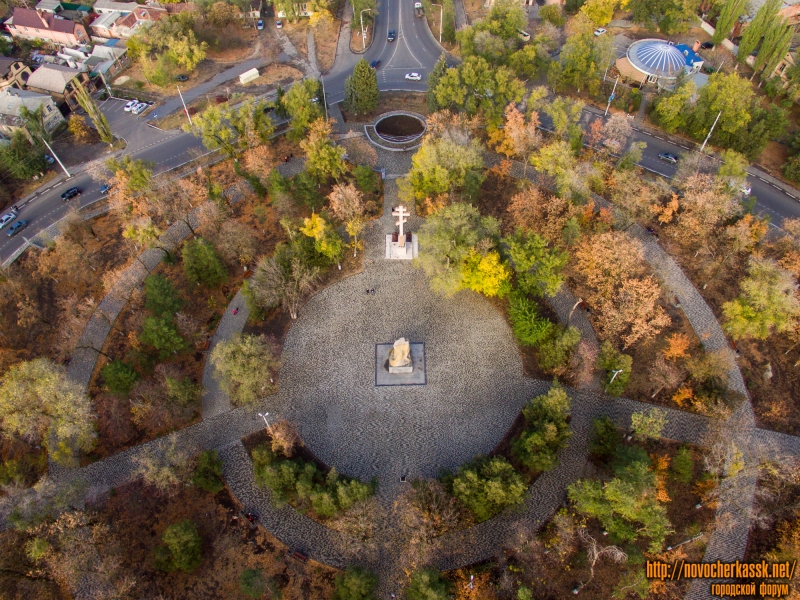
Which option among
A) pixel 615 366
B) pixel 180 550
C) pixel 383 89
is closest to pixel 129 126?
pixel 383 89

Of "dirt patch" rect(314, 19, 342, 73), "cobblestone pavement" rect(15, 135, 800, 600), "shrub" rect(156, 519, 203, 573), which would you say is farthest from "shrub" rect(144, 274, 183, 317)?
"dirt patch" rect(314, 19, 342, 73)

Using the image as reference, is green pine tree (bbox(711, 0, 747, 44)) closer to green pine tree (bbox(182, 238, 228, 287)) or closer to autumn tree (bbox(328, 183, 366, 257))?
autumn tree (bbox(328, 183, 366, 257))

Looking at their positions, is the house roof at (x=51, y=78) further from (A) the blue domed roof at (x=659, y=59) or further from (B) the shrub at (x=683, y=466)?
(B) the shrub at (x=683, y=466)

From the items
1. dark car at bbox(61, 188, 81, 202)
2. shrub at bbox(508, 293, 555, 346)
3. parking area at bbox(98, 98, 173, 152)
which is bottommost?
dark car at bbox(61, 188, 81, 202)

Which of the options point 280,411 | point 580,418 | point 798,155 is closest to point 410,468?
point 280,411

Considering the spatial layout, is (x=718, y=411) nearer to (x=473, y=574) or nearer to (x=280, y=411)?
(x=473, y=574)
